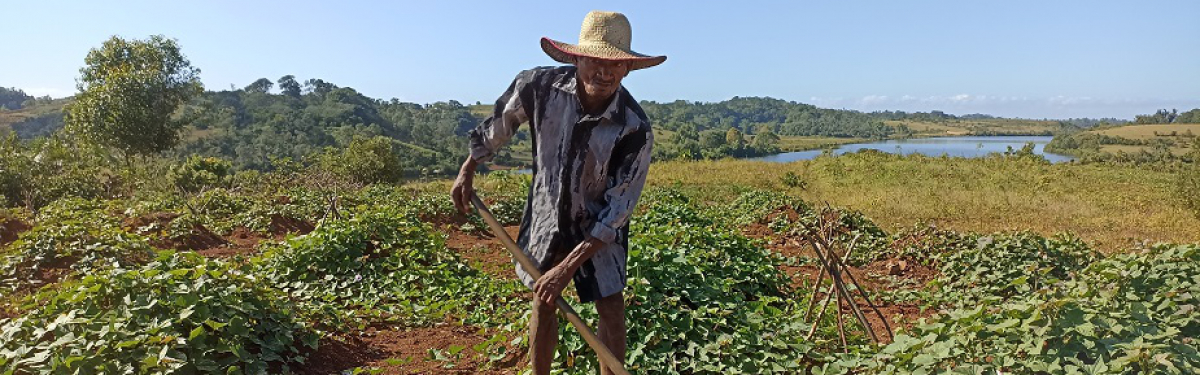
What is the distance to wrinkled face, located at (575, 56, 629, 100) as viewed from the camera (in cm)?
208

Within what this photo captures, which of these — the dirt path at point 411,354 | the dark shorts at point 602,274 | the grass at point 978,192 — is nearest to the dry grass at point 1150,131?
the grass at point 978,192

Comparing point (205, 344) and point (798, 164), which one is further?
point (798, 164)

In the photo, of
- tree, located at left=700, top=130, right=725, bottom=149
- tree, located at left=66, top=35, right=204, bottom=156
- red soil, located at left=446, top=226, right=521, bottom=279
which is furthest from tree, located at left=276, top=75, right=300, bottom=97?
red soil, located at left=446, top=226, right=521, bottom=279

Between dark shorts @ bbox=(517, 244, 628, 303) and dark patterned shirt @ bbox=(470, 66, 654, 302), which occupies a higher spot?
dark patterned shirt @ bbox=(470, 66, 654, 302)

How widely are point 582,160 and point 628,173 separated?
0.18m

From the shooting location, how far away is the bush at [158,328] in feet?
8.70

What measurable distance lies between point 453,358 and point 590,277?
177 cm

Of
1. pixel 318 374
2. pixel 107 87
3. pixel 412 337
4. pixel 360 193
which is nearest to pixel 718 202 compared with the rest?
pixel 360 193

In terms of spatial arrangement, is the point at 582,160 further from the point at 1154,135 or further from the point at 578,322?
the point at 1154,135

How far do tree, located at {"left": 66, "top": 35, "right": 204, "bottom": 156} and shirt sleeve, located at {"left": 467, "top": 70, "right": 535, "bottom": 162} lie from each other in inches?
758

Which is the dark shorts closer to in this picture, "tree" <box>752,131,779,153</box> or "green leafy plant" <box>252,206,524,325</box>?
"green leafy plant" <box>252,206,524,325</box>

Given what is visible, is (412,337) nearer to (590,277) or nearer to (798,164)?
(590,277)

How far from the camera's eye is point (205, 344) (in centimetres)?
299

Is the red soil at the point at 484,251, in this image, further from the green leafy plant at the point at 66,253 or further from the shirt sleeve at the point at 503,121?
the green leafy plant at the point at 66,253
